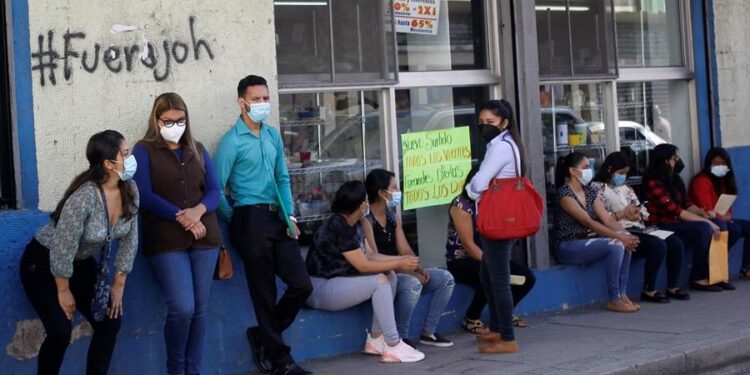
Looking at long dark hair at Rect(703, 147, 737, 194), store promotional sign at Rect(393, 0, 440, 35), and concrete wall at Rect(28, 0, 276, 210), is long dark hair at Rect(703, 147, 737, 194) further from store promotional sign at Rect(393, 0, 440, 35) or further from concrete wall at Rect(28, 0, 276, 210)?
concrete wall at Rect(28, 0, 276, 210)

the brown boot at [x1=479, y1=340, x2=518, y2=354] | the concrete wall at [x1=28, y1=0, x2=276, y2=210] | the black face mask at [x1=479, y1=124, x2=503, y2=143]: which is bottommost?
the brown boot at [x1=479, y1=340, x2=518, y2=354]

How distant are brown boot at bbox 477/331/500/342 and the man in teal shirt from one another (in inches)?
62.1

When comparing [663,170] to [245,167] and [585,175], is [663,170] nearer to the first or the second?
[585,175]

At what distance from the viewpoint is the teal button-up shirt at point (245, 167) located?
24.9ft

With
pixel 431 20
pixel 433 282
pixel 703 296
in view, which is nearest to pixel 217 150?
pixel 433 282

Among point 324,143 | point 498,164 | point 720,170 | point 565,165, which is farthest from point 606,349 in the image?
point 720,170

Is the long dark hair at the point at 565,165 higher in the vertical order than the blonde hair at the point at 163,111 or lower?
lower

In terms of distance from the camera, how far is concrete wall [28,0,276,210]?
23.2ft

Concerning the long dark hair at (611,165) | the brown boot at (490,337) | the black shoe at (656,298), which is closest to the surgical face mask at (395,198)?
the brown boot at (490,337)

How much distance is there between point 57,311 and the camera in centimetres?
644

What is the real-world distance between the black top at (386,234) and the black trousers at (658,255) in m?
2.75

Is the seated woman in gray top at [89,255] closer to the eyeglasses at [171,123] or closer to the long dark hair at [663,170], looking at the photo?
the eyeglasses at [171,123]

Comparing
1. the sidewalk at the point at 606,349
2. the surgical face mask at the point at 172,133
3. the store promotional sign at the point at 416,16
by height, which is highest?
the store promotional sign at the point at 416,16

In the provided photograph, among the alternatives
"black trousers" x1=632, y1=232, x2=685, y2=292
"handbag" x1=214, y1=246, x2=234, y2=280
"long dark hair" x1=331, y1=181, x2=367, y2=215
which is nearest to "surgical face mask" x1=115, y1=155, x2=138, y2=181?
"handbag" x1=214, y1=246, x2=234, y2=280
